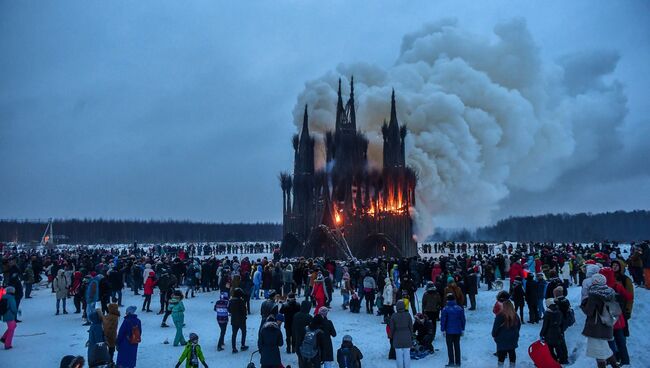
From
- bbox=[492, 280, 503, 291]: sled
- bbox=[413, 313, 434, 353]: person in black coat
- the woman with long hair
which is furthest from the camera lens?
bbox=[492, 280, 503, 291]: sled

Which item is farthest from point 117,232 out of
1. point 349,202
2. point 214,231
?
point 349,202

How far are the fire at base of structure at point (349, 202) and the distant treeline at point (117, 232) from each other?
81.8 meters

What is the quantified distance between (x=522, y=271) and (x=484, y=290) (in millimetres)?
4097

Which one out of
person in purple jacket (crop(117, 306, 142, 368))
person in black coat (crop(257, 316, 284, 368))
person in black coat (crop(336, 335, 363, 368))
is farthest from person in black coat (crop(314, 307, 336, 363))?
person in purple jacket (crop(117, 306, 142, 368))

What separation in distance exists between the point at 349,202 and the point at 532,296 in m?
29.6

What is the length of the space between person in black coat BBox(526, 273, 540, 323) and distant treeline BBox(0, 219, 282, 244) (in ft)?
366

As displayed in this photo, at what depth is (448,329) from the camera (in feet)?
28.8

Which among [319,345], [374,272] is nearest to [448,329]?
[319,345]

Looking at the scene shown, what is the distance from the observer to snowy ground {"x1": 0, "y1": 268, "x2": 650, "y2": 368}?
9273 millimetres

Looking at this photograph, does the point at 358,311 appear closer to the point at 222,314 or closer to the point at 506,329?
the point at 222,314

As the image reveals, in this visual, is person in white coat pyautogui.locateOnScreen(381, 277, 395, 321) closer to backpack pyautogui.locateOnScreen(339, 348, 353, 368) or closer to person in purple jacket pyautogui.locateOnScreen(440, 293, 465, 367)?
person in purple jacket pyautogui.locateOnScreen(440, 293, 465, 367)

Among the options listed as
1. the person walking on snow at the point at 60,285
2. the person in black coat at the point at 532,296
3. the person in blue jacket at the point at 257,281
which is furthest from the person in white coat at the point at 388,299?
the person walking on snow at the point at 60,285

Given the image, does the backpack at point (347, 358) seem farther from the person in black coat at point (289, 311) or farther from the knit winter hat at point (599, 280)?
the knit winter hat at point (599, 280)

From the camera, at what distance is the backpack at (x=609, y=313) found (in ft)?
21.1
